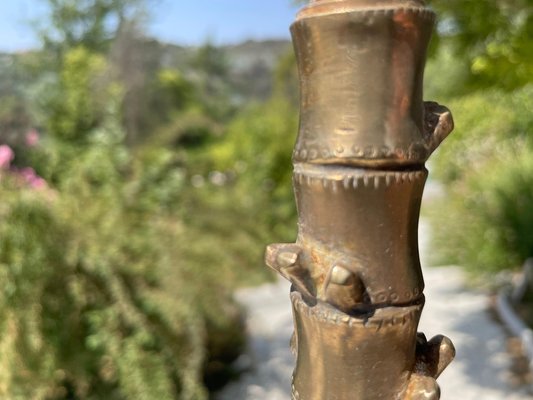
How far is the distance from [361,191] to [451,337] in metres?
3.47

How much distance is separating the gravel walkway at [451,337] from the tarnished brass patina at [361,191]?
2433 mm

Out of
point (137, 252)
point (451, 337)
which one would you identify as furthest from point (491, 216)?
point (137, 252)

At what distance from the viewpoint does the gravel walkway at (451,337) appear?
3112 mm

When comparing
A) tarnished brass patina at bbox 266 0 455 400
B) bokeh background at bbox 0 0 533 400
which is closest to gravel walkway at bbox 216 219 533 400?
bokeh background at bbox 0 0 533 400

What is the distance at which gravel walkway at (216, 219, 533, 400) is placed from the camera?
3.11 metres

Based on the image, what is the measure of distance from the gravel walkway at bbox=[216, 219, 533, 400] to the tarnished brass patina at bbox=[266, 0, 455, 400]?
2.43 metres

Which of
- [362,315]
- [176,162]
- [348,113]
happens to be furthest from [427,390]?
[176,162]

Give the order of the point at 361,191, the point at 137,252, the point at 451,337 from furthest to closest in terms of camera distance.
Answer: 1. the point at 451,337
2. the point at 137,252
3. the point at 361,191

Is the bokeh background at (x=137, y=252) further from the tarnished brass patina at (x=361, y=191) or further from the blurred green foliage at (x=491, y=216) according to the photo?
the tarnished brass patina at (x=361, y=191)

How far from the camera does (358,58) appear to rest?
689mm

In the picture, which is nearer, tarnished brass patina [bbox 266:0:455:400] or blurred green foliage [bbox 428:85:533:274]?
tarnished brass patina [bbox 266:0:455:400]

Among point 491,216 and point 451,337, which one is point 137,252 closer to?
point 451,337

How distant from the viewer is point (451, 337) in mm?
3820

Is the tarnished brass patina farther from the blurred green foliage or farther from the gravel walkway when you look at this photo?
the blurred green foliage
